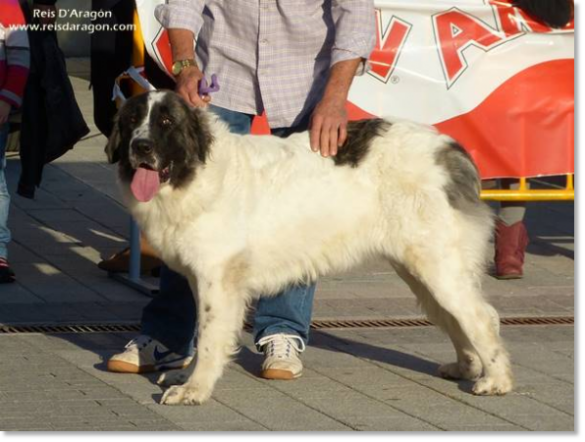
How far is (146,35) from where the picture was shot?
8555 mm

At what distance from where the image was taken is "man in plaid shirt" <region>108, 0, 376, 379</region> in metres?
6.57

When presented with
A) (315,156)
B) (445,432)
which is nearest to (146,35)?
(315,156)

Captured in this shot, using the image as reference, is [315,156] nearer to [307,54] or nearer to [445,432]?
[307,54]

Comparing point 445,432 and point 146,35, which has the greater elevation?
point 146,35

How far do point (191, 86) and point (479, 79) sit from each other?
3198 mm

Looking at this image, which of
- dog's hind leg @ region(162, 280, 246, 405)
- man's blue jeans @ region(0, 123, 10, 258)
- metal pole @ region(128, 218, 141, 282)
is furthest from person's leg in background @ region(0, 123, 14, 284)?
dog's hind leg @ region(162, 280, 246, 405)

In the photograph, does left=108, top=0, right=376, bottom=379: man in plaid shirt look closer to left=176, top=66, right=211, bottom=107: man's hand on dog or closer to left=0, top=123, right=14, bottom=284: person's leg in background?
left=176, top=66, right=211, bottom=107: man's hand on dog

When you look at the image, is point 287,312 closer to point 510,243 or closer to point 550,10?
point 510,243

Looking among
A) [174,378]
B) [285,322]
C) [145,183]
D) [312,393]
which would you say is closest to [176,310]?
[174,378]

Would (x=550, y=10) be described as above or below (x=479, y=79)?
above

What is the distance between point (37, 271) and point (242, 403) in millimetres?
3238

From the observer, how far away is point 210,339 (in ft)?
20.4

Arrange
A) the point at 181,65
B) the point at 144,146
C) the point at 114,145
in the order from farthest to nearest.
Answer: the point at 181,65, the point at 114,145, the point at 144,146

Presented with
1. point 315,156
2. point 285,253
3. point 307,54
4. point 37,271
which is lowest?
point 37,271
